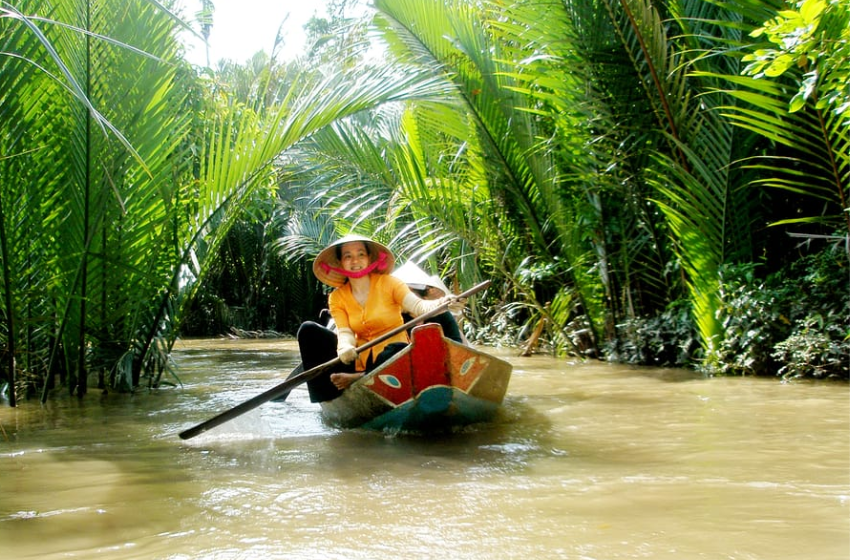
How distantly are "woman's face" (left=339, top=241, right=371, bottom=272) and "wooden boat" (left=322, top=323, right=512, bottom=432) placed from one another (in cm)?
78

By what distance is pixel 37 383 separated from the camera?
224 inches

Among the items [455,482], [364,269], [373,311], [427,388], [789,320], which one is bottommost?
[455,482]

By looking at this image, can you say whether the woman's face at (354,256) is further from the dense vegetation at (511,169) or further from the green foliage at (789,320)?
the green foliage at (789,320)

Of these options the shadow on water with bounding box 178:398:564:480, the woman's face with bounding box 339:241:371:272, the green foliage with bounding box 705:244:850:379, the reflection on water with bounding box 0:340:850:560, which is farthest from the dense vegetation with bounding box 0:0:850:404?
the shadow on water with bounding box 178:398:564:480

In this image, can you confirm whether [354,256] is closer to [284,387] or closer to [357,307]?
[357,307]

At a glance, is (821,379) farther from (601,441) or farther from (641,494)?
(641,494)

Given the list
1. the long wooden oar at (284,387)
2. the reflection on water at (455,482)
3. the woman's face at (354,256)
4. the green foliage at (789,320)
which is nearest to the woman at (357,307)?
the woman's face at (354,256)

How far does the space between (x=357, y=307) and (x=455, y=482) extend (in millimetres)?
1727

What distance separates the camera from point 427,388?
3895 millimetres

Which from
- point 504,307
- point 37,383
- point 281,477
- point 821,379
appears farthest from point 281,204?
point 281,477

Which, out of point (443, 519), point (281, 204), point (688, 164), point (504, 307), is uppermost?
point (281, 204)

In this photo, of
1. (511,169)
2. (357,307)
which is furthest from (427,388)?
(511,169)

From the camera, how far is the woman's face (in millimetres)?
4555

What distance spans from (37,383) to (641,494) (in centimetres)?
461
